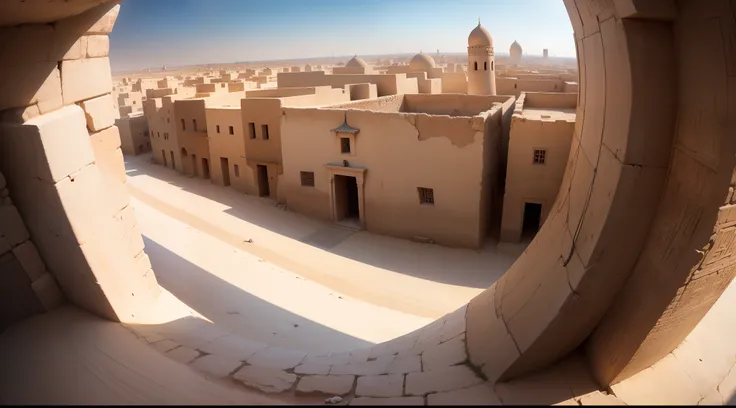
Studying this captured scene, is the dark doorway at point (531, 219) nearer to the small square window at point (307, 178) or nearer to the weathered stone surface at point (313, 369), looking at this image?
the small square window at point (307, 178)

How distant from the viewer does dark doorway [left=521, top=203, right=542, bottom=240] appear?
12094 millimetres

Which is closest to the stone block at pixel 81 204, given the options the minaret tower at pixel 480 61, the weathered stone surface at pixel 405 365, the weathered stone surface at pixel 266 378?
the weathered stone surface at pixel 266 378

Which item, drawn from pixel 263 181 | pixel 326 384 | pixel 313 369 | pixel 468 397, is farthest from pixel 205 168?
pixel 468 397

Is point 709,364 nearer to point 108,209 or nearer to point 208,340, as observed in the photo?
point 208,340

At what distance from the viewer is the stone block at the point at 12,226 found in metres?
3.85

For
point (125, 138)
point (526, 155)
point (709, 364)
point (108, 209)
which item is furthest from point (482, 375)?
point (125, 138)

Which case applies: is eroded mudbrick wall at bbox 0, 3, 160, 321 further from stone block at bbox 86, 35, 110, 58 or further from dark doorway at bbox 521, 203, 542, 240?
dark doorway at bbox 521, 203, 542, 240

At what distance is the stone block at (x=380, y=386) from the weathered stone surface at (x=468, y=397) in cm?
28

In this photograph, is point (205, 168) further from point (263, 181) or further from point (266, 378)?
point (266, 378)

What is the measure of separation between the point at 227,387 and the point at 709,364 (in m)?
3.28

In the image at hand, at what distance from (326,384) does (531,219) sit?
10.3 metres

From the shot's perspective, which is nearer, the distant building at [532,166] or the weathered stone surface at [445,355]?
the weathered stone surface at [445,355]

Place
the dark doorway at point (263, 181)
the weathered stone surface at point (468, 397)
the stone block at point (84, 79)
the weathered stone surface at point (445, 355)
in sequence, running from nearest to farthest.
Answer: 1. the weathered stone surface at point (468, 397)
2. the weathered stone surface at point (445, 355)
3. the stone block at point (84, 79)
4. the dark doorway at point (263, 181)

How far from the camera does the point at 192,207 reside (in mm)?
14891
